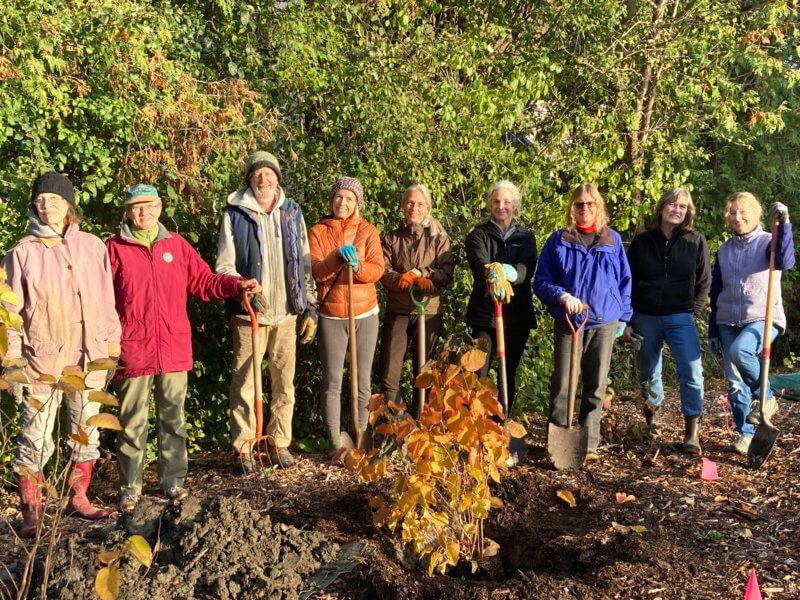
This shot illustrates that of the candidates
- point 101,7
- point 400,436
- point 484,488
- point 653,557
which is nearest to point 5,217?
point 101,7

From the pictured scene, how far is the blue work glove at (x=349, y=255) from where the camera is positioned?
193 inches

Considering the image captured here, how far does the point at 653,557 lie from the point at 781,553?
706 millimetres

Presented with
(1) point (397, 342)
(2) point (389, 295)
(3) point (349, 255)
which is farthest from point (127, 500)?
(2) point (389, 295)

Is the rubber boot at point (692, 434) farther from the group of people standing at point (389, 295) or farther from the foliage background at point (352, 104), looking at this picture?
the foliage background at point (352, 104)

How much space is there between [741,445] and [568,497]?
1.75 meters

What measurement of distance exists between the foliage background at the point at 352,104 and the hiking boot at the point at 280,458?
0.63 metres

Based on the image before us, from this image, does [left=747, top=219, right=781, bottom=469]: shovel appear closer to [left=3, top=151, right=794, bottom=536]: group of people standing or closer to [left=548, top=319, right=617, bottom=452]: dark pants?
[left=3, top=151, right=794, bottom=536]: group of people standing

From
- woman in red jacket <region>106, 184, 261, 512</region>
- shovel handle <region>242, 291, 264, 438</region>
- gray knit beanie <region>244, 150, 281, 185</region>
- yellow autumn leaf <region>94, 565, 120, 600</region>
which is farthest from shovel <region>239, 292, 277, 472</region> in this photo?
yellow autumn leaf <region>94, 565, 120, 600</region>

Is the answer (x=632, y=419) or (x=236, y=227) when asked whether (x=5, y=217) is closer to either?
(x=236, y=227)

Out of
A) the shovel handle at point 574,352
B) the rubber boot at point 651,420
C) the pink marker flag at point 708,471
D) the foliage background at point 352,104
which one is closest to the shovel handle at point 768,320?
the pink marker flag at point 708,471

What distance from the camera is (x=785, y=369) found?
10203 mm

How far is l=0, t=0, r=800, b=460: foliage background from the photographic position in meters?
5.09

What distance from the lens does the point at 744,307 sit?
522 cm

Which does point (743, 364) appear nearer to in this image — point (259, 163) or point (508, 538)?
point (508, 538)
